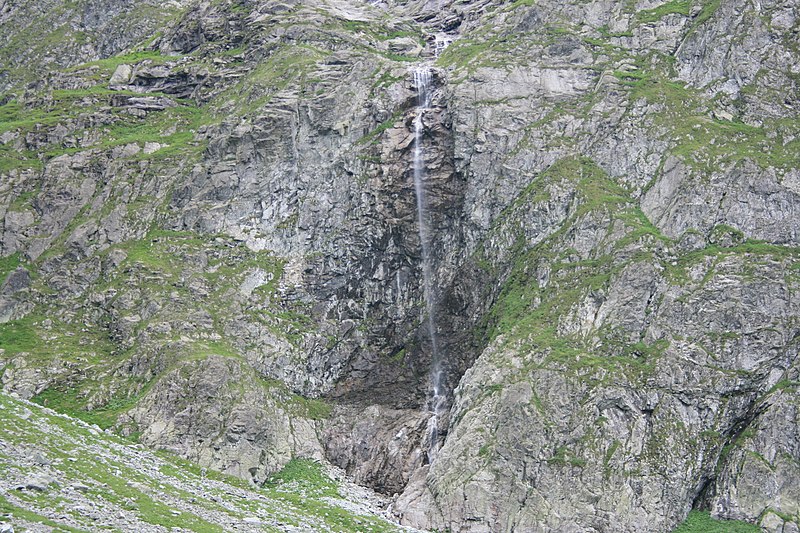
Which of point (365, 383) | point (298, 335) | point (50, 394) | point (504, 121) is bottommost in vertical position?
point (365, 383)

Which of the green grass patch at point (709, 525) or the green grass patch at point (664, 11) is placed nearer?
the green grass patch at point (709, 525)

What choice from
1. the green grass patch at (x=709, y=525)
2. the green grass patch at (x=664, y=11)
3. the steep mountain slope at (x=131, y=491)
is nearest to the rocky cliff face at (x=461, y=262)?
the green grass patch at (x=664, y=11)

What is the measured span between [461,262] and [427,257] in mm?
3235

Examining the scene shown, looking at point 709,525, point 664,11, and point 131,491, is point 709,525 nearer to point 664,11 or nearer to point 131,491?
point 131,491

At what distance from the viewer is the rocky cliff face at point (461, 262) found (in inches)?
1978

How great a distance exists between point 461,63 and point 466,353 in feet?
97.5

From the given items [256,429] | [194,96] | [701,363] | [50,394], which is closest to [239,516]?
[256,429]

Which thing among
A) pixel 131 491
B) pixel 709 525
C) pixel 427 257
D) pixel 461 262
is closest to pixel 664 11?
pixel 461 262

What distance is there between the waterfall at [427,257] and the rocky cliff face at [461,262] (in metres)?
0.77

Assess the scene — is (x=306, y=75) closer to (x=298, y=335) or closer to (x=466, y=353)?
(x=298, y=335)

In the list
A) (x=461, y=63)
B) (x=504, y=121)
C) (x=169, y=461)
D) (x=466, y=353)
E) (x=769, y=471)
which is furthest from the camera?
(x=461, y=63)

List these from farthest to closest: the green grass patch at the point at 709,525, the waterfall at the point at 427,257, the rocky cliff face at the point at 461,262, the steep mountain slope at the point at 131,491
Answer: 1. the waterfall at the point at 427,257
2. the rocky cliff face at the point at 461,262
3. the green grass patch at the point at 709,525
4. the steep mountain slope at the point at 131,491

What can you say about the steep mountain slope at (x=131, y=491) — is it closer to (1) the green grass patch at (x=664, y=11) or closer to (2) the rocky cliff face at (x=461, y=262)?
(2) the rocky cliff face at (x=461, y=262)

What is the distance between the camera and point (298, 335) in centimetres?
6481
